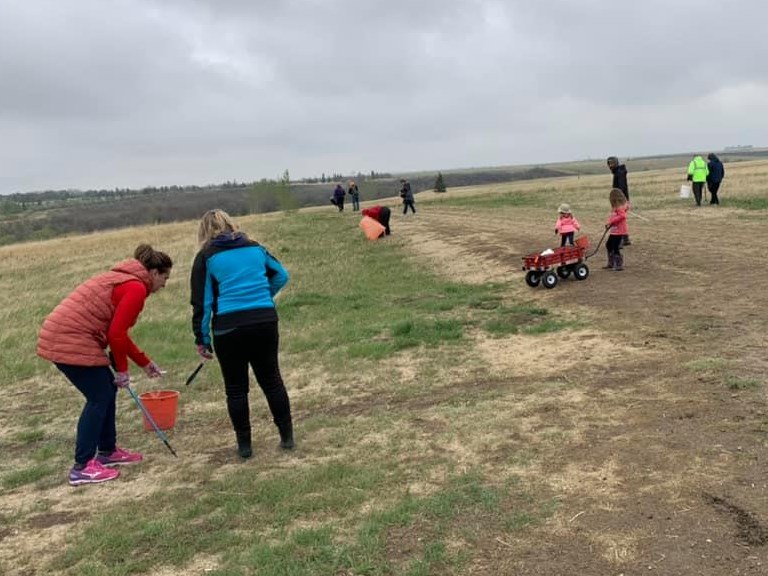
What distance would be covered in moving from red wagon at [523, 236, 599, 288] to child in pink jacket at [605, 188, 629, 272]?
0.57m

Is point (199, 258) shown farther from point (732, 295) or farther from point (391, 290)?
point (391, 290)

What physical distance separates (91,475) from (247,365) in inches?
58.8

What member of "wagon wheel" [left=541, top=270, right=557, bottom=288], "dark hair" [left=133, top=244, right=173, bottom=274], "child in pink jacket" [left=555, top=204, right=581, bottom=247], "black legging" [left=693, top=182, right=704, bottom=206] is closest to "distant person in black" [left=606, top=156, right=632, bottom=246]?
"child in pink jacket" [left=555, top=204, right=581, bottom=247]

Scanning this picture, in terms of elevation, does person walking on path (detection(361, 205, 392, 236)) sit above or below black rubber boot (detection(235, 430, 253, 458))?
above

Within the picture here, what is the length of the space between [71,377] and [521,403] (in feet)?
11.9

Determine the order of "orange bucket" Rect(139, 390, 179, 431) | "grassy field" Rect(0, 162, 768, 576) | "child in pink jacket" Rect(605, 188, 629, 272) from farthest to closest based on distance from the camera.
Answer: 1. "child in pink jacket" Rect(605, 188, 629, 272)
2. "orange bucket" Rect(139, 390, 179, 431)
3. "grassy field" Rect(0, 162, 768, 576)

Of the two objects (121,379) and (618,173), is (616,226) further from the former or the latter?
(121,379)

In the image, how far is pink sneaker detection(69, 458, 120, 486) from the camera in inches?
207

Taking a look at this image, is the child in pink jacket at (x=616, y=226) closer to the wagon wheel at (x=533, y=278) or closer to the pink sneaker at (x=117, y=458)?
the wagon wheel at (x=533, y=278)

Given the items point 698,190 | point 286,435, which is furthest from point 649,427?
point 698,190

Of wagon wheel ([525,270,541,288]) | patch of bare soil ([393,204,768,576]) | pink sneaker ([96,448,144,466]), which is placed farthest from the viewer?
wagon wheel ([525,270,541,288])

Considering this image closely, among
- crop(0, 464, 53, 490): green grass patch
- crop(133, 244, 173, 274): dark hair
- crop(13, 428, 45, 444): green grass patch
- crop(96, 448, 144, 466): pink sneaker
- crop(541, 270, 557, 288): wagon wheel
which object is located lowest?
crop(13, 428, 45, 444): green grass patch

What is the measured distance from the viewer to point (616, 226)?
11258mm

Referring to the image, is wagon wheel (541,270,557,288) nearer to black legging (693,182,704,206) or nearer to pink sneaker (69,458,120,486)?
pink sneaker (69,458,120,486)
